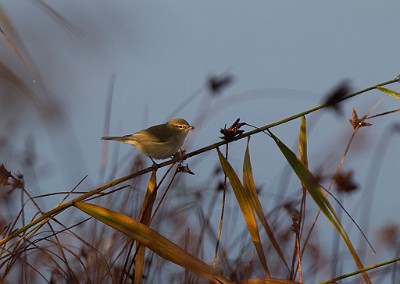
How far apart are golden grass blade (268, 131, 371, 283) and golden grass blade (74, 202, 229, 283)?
1.33 feet

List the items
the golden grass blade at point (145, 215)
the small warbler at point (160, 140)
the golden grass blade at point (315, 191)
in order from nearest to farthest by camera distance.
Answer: the golden grass blade at point (315, 191) < the golden grass blade at point (145, 215) < the small warbler at point (160, 140)

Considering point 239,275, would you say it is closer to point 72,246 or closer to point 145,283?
point 145,283

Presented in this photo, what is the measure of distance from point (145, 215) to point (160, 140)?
1859mm

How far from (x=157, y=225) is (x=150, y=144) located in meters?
1.44

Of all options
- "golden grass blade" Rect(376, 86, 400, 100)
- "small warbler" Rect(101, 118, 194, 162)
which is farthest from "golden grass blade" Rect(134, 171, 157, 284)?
"small warbler" Rect(101, 118, 194, 162)

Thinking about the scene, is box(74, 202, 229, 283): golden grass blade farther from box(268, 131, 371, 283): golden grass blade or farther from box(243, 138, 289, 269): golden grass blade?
box(268, 131, 371, 283): golden grass blade

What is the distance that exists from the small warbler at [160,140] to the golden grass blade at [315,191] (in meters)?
1.84

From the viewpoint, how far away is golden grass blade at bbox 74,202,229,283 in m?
1.69

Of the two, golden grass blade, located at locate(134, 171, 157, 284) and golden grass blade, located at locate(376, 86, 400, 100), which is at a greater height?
golden grass blade, located at locate(376, 86, 400, 100)

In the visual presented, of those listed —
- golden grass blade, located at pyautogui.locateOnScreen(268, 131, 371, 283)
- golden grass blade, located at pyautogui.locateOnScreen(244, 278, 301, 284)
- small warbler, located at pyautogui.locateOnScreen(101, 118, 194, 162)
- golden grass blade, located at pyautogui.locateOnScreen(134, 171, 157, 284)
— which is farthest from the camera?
small warbler, located at pyautogui.locateOnScreen(101, 118, 194, 162)

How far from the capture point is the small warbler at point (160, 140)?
376cm

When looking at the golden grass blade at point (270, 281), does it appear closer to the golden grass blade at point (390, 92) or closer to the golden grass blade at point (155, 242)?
the golden grass blade at point (155, 242)

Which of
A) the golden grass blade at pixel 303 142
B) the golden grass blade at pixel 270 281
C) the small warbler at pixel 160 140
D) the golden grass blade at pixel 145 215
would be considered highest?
the small warbler at pixel 160 140

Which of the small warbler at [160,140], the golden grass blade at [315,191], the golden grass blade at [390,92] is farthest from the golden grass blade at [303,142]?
the small warbler at [160,140]
